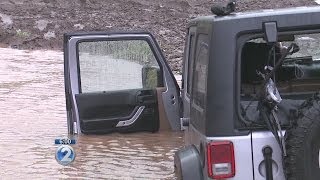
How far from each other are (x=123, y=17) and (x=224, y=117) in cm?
2765

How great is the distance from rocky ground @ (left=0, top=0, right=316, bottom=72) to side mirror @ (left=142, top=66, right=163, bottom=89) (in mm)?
16477

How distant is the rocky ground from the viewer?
2725 cm

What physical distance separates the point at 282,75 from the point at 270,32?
4.75 ft

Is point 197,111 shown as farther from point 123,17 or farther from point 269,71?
point 123,17

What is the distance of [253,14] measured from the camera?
3.32 meters

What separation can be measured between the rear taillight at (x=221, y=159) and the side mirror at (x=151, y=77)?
3958 millimetres

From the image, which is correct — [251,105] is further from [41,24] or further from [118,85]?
[41,24]

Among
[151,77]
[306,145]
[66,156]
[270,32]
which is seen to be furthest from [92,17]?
[306,145]

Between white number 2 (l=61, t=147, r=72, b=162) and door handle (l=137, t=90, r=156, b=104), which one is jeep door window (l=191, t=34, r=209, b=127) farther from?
door handle (l=137, t=90, r=156, b=104)

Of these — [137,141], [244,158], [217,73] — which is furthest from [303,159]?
[137,141]

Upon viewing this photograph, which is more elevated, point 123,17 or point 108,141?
point 123,17

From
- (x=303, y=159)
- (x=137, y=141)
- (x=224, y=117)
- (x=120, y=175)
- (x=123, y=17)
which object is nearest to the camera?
(x=303, y=159)

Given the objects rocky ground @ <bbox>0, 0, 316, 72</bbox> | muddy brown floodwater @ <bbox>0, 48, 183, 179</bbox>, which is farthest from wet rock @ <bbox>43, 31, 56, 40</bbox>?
muddy brown floodwater @ <bbox>0, 48, 183, 179</bbox>

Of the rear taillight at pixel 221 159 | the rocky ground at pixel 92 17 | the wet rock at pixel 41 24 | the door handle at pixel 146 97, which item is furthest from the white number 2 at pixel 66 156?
the wet rock at pixel 41 24
